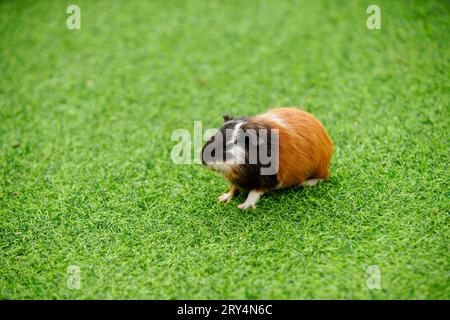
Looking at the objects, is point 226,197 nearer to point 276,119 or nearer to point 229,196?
point 229,196

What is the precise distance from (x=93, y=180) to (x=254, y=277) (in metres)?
2.10

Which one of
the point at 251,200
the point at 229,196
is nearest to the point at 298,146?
the point at 251,200

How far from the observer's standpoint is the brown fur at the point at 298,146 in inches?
144

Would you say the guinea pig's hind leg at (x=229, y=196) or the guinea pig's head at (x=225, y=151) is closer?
the guinea pig's head at (x=225, y=151)

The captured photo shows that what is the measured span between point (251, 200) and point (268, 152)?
1.79 feet

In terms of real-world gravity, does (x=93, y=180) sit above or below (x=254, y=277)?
above

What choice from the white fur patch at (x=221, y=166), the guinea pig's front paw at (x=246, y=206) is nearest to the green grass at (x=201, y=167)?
the guinea pig's front paw at (x=246, y=206)

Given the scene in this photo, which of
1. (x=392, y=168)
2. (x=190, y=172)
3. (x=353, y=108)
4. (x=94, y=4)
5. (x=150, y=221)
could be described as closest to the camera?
(x=150, y=221)

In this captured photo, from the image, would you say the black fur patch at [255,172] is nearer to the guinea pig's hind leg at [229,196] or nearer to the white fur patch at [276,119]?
the white fur patch at [276,119]

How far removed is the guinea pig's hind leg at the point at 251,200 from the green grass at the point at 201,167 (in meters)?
0.08

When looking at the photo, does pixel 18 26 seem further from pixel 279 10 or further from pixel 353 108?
pixel 353 108

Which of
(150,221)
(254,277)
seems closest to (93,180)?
(150,221)
